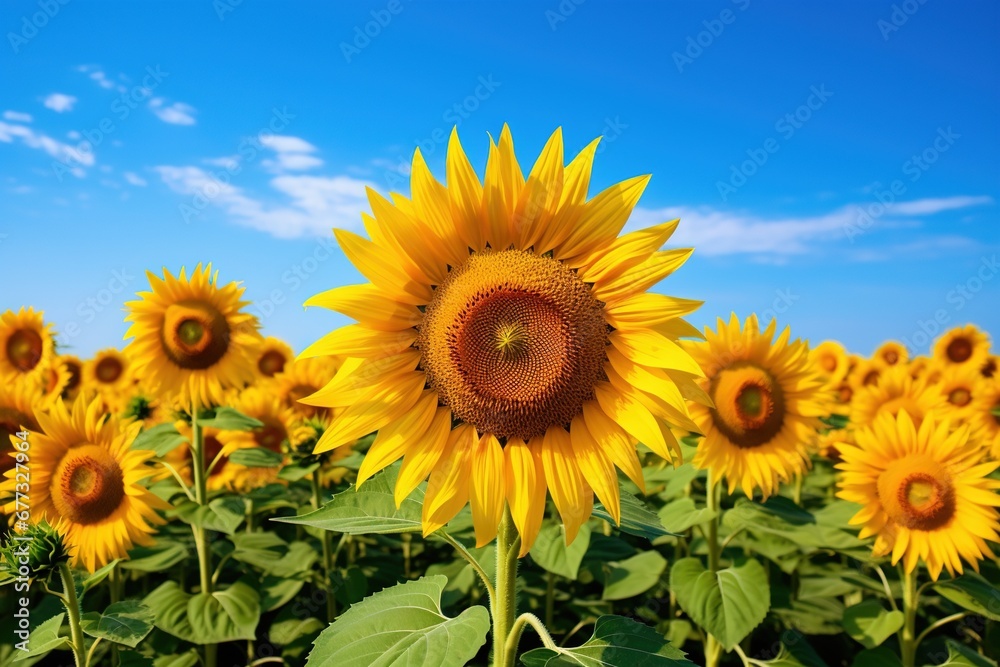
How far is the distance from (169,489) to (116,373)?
544cm

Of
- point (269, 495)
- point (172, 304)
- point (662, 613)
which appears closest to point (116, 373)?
point (172, 304)

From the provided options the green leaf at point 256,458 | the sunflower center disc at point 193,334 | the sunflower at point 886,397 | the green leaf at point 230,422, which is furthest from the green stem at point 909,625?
the sunflower center disc at point 193,334

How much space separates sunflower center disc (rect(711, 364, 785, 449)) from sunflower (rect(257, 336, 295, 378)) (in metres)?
5.03

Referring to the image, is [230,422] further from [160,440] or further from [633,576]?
[633,576]

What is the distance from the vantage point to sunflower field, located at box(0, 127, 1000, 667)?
2213 millimetres

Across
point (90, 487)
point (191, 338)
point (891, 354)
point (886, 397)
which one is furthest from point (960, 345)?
point (90, 487)

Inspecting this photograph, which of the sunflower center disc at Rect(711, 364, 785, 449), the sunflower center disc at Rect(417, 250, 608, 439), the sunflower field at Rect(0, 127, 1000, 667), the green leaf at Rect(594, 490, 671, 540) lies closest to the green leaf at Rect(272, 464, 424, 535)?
the sunflower field at Rect(0, 127, 1000, 667)

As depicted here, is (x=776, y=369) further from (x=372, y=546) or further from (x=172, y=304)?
(x=172, y=304)

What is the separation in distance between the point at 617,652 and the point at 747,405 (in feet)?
8.72

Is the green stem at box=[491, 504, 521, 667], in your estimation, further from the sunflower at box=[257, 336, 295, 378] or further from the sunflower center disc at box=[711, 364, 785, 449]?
the sunflower at box=[257, 336, 295, 378]

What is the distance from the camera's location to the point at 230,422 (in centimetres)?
491

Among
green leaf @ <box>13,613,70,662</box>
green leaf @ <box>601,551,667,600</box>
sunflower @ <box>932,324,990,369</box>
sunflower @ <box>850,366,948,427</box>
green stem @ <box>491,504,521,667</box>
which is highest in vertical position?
sunflower @ <box>932,324,990,369</box>

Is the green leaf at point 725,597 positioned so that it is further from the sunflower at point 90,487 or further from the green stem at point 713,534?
the sunflower at point 90,487

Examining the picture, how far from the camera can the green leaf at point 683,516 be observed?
13.6 feet
